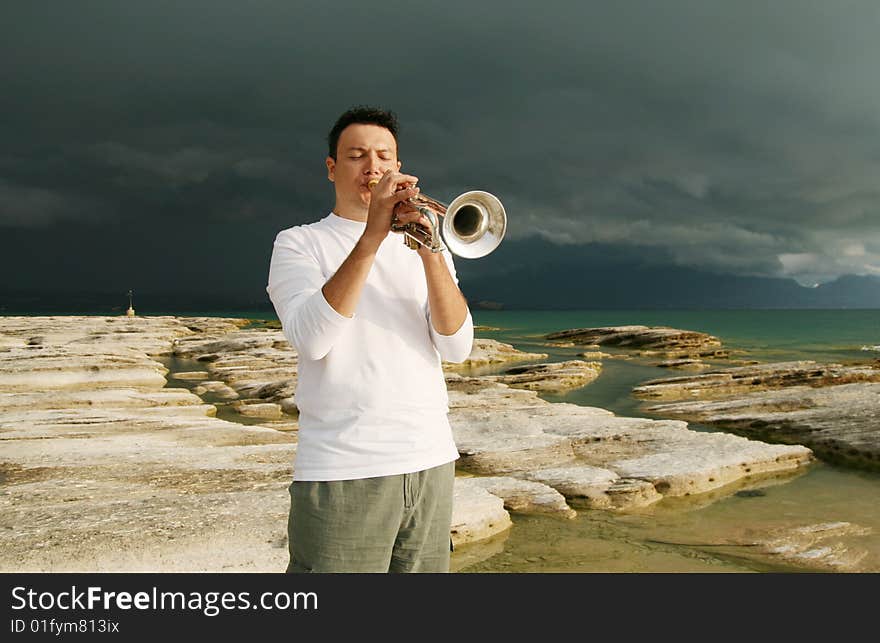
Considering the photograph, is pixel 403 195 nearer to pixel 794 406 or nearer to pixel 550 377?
pixel 794 406

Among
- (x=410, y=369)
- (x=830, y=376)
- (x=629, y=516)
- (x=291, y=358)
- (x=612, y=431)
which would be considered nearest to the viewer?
(x=410, y=369)

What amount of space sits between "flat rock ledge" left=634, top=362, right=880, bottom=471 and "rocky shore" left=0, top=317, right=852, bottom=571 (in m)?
1.15

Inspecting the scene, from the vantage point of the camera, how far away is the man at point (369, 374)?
2434 millimetres

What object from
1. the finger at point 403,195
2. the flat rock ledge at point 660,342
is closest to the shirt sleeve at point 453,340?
the finger at point 403,195

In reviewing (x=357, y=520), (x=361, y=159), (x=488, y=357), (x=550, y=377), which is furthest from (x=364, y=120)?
(x=488, y=357)

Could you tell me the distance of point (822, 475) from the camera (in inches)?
379

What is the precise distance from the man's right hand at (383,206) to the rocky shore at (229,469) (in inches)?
149

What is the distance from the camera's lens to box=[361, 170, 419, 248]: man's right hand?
2.39 metres

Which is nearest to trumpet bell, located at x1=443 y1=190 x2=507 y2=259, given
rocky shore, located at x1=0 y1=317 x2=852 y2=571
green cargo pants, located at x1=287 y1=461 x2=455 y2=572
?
green cargo pants, located at x1=287 y1=461 x2=455 y2=572

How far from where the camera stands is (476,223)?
297 cm

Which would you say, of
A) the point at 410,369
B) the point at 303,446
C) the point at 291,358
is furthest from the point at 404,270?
the point at 291,358

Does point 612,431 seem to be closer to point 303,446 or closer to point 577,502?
point 577,502

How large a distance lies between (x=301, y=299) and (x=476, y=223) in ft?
2.96
